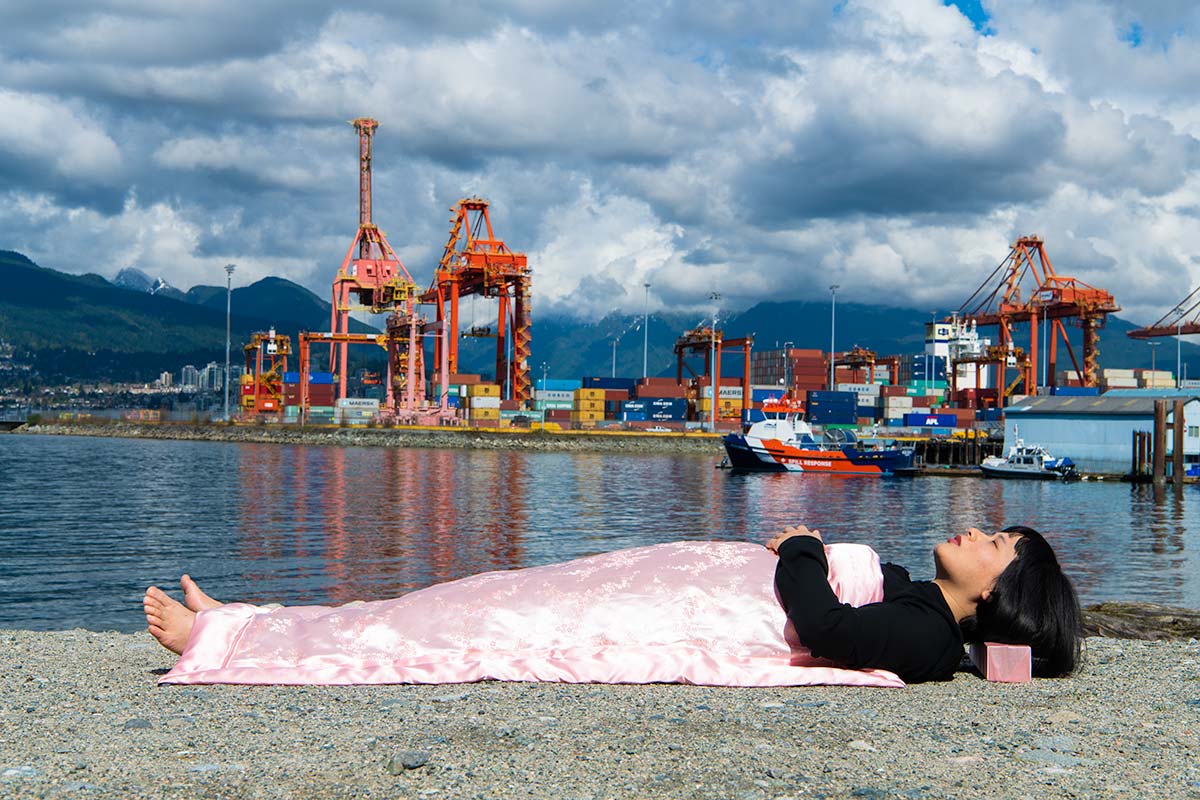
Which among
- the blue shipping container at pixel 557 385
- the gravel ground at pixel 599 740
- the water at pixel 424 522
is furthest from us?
the blue shipping container at pixel 557 385

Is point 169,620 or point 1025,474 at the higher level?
point 169,620

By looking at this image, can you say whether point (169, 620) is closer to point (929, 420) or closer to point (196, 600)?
point (196, 600)

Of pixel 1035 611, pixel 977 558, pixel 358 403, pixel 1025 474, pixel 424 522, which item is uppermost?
pixel 358 403

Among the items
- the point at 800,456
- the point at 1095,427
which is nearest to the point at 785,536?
the point at 800,456

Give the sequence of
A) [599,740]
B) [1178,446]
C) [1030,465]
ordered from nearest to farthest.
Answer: [599,740]
[1178,446]
[1030,465]

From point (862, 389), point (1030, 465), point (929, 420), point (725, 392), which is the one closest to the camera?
point (1030, 465)

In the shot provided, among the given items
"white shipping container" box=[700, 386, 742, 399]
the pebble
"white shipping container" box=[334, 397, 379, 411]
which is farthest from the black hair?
"white shipping container" box=[334, 397, 379, 411]

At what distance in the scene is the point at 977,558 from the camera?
4750mm

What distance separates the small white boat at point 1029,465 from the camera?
49062mm

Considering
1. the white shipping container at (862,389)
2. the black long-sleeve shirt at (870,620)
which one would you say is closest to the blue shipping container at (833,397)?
the white shipping container at (862,389)

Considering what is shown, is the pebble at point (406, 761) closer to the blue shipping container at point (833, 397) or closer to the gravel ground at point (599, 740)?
the gravel ground at point (599, 740)

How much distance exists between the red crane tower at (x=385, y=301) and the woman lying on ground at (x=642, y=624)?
75293 millimetres

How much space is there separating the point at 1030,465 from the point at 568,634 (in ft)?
160

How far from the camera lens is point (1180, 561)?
770 inches
